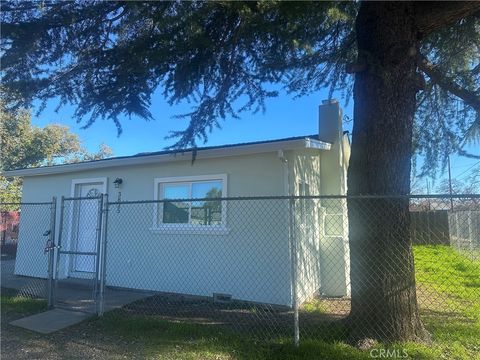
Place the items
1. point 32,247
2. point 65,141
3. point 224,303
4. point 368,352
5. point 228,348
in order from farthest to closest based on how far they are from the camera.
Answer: point 65,141, point 32,247, point 224,303, point 228,348, point 368,352

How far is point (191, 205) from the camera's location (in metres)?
8.66

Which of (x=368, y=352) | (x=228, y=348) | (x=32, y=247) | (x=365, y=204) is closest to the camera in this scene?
(x=368, y=352)

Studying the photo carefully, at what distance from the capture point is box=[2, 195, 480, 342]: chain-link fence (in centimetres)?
518

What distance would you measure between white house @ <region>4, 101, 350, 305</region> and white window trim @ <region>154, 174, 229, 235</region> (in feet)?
0.08

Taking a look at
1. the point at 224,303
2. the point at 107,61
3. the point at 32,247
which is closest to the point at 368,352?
the point at 224,303

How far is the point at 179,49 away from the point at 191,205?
379cm

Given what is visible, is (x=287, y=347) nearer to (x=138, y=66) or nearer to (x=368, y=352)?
(x=368, y=352)

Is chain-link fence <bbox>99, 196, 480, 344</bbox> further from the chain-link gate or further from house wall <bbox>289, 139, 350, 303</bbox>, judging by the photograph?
the chain-link gate

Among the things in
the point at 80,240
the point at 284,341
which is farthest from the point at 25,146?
the point at 284,341

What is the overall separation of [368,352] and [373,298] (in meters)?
0.72

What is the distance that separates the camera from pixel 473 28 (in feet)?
22.9

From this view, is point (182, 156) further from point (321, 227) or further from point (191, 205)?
point (321, 227)

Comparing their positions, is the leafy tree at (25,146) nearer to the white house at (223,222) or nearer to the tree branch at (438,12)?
the white house at (223,222)

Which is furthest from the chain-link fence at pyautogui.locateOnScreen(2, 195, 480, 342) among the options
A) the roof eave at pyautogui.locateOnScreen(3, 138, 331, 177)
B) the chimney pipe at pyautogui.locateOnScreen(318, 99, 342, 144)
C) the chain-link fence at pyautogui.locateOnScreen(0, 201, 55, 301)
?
the chimney pipe at pyautogui.locateOnScreen(318, 99, 342, 144)
